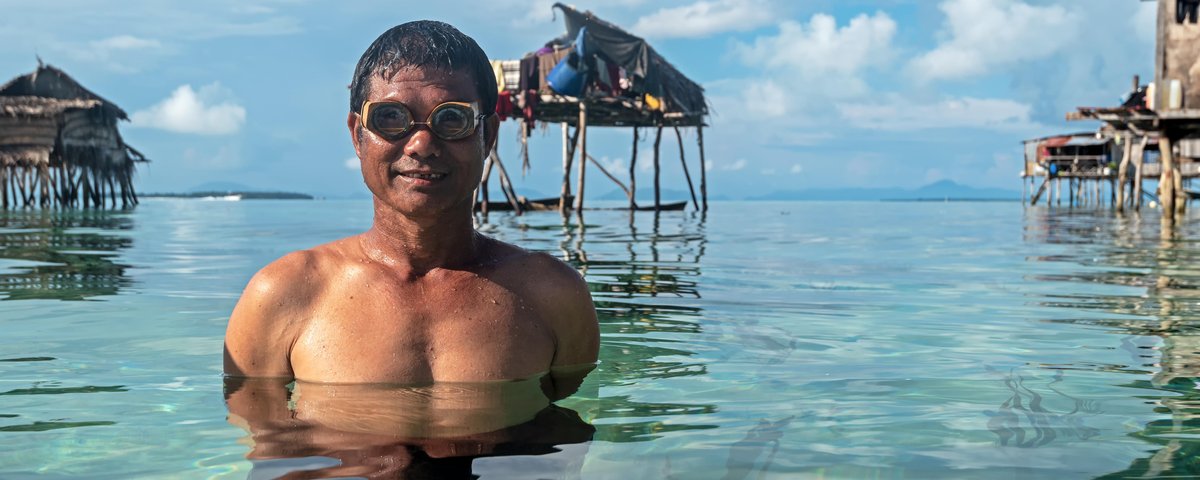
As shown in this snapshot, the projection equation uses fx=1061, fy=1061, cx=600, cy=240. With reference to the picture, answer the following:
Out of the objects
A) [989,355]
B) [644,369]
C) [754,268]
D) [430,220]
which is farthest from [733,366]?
[754,268]

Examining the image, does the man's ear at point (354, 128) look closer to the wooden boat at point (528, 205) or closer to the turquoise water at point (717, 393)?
the turquoise water at point (717, 393)

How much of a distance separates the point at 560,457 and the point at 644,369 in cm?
162

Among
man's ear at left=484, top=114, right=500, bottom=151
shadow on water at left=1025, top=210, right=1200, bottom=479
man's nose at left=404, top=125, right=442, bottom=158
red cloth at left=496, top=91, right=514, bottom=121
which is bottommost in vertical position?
shadow on water at left=1025, top=210, right=1200, bottom=479

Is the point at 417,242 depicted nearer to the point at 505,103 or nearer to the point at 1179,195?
the point at 505,103

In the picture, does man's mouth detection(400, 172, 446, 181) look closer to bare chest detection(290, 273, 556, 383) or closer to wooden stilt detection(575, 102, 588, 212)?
bare chest detection(290, 273, 556, 383)

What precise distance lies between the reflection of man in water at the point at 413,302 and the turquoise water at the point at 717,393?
0.03m

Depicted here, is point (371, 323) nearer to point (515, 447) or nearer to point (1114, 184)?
point (515, 447)

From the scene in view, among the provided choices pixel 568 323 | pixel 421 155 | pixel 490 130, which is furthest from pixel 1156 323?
pixel 421 155

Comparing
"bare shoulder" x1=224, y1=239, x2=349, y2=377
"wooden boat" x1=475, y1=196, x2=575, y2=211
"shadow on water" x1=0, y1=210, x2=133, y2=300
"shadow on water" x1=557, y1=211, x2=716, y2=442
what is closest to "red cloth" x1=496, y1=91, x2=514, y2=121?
"wooden boat" x1=475, y1=196, x2=575, y2=211

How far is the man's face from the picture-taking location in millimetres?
2957

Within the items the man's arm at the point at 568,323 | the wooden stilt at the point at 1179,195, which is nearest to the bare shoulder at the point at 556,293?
the man's arm at the point at 568,323

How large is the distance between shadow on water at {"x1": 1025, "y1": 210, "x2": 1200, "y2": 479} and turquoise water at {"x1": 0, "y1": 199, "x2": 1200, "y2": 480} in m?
0.02

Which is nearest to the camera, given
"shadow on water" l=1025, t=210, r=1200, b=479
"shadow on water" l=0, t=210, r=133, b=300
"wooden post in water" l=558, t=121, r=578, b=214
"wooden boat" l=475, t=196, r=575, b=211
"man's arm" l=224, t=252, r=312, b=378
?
"shadow on water" l=1025, t=210, r=1200, b=479

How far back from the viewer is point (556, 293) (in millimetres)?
3309
